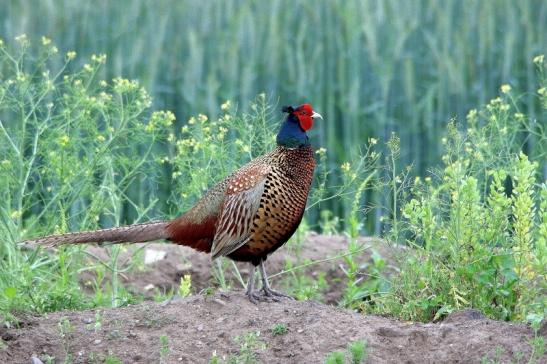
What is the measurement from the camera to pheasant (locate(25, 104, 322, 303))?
5.67 m

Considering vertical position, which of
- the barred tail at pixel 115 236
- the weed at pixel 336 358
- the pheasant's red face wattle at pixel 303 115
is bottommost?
the weed at pixel 336 358

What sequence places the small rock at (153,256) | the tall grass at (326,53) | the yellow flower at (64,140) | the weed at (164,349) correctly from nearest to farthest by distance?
1. the weed at (164,349)
2. the yellow flower at (64,140)
3. the small rock at (153,256)
4. the tall grass at (326,53)

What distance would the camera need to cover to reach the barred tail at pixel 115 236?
18.9ft

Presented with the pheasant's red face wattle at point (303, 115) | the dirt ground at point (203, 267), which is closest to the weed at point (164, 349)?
the pheasant's red face wattle at point (303, 115)

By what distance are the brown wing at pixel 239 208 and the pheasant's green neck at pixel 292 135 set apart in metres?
0.17

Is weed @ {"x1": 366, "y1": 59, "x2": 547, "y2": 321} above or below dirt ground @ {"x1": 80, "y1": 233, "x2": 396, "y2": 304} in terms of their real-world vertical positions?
above

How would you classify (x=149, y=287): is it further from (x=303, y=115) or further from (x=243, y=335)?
(x=243, y=335)

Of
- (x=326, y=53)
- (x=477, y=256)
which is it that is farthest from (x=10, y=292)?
(x=326, y=53)

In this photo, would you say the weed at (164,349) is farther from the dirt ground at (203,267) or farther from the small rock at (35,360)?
the dirt ground at (203,267)

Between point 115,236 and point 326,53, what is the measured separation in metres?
4.32

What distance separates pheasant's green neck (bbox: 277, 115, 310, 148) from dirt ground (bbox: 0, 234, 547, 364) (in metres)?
0.85

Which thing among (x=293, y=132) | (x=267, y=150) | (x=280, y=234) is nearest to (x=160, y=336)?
(x=280, y=234)

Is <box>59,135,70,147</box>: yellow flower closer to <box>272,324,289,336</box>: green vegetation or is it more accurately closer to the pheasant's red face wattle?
the pheasant's red face wattle

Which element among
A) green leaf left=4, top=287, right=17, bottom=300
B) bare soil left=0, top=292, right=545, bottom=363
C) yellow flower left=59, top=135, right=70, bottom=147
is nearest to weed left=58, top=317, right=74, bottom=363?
bare soil left=0, top=292, right=545, bottom=363
